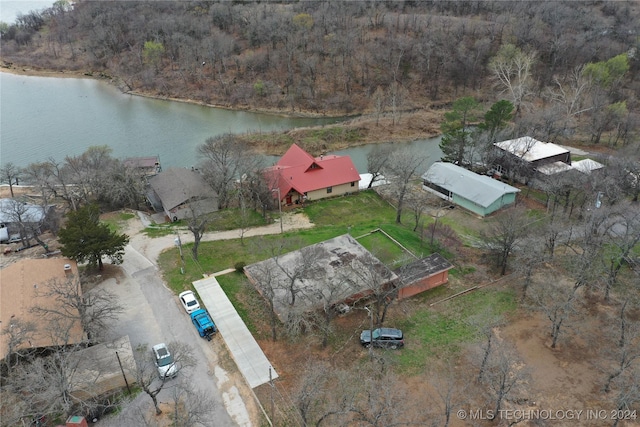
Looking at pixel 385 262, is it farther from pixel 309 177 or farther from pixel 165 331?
pixel 165 331

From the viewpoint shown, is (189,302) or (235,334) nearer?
(235,334)

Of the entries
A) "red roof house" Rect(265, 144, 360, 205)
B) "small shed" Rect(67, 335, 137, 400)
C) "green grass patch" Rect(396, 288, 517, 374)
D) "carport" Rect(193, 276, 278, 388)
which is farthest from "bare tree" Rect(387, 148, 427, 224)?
"small shed" Rect(67, 335, 137, 400)

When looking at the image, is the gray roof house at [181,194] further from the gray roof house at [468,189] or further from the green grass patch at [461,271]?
the gray roof house at [468,189]

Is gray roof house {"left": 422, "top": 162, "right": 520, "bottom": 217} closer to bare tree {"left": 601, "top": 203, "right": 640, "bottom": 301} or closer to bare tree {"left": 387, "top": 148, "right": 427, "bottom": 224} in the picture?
bare tree {"left": 387, "top": 148, "right": 427, "bottom": 224}

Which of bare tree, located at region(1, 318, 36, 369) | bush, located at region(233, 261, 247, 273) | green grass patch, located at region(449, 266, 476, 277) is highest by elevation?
bare tree, located at region(1, 318, 36, 369)

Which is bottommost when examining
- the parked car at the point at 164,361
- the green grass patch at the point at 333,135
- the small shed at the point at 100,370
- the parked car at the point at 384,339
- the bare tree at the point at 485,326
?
the green grass patch at the point at 333,135

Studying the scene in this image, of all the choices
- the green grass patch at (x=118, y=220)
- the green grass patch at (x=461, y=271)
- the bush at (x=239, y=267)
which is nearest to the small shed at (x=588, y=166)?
the green grass patch at (x=461, y=271)

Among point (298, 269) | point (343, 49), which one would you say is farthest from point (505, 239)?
point (343, 49)
